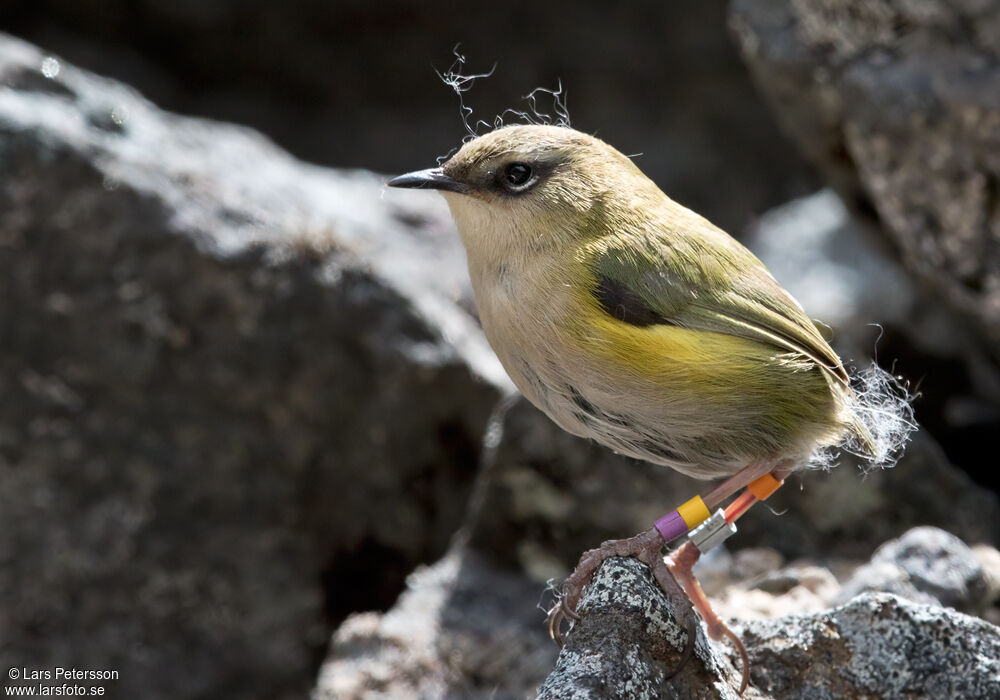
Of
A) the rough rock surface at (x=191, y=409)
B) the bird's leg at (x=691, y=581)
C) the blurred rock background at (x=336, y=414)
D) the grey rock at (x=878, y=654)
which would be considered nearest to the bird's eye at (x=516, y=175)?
the bird's leg at (x=691, y=581)

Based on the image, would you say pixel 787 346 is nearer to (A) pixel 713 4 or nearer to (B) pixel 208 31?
(A) pixel 713 4

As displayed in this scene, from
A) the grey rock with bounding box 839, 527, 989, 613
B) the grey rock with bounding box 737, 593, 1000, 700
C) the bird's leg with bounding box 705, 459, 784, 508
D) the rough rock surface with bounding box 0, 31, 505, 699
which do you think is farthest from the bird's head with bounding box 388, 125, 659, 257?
the rough rock surface with bounding box 0, 31, 505, 699

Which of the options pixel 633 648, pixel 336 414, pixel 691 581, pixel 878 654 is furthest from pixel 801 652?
pixel 336 414

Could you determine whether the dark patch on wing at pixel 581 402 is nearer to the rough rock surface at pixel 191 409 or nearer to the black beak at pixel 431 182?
the black beak at pixel 431 182

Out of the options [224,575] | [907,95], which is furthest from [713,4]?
[224,575]

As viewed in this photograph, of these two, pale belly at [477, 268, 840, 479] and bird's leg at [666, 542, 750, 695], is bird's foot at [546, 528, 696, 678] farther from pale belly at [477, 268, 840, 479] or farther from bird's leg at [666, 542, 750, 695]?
pale belly at [477, 268, 840, 479]
